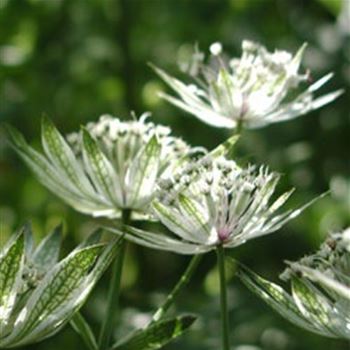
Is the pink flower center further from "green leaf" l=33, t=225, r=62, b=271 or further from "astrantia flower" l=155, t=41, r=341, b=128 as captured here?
"astrantia flower" l=155, t=41, r=341, b=128

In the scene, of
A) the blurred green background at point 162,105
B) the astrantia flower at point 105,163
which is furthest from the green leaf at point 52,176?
the blurred green background at point 162,105

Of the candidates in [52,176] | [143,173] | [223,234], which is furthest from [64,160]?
[223,234]

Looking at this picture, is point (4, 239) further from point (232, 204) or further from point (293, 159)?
point (232, 204)

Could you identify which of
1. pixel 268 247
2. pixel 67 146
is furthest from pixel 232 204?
pixel 268 247

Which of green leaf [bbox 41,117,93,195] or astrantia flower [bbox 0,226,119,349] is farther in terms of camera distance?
green leaf [bbox 41,117,93,195]

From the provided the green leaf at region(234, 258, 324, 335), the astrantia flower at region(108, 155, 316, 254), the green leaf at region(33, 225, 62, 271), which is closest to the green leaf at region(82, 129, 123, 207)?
the green leaf at region(33, 225, 62, 271)

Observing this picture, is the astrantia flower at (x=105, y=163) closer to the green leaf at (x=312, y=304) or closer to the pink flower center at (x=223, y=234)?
the pink flower center at (x=223, y=234)

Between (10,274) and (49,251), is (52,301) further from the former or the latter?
(49,251)

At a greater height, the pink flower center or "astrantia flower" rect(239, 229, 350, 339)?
the pink flower center
